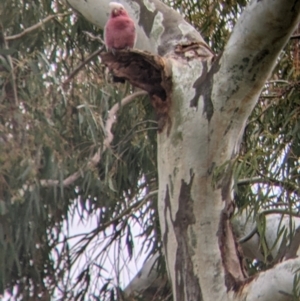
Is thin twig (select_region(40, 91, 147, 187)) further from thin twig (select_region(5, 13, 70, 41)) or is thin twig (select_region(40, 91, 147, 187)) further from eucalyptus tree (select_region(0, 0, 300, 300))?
thin twig (select_region(5, 13, 70, 41))

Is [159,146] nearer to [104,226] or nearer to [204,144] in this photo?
[204,144]

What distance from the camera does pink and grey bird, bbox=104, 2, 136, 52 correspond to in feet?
8.98

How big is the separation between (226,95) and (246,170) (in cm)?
27

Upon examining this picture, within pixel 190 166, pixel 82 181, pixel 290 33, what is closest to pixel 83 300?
pixel 82 181

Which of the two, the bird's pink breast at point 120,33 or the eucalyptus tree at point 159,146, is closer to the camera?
the eucalyptus tree at point 159,146

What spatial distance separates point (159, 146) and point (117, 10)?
59 cm

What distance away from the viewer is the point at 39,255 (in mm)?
3705

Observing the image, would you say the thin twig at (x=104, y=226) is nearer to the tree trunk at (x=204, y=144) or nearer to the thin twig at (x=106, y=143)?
the thin twig at (x=106, y=143)

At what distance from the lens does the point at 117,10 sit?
2920mm

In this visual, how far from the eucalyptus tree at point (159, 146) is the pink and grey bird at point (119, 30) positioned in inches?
4.1

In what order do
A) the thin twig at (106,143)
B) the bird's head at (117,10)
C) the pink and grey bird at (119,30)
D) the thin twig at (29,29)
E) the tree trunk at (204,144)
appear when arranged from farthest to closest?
1. the thin twig at (29,29)
2. the thin twig at (106,143)
3. the bird's head at (117,10)
4. the pink and grey bird at (119,30)
5. the tree trunk at (204,144)

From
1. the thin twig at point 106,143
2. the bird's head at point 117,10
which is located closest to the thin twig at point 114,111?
the thin twig at point 106,143

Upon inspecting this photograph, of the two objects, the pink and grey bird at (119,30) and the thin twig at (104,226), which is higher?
the pink and grey bird at (119,30)

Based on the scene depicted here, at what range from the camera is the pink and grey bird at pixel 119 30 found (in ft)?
8.98
